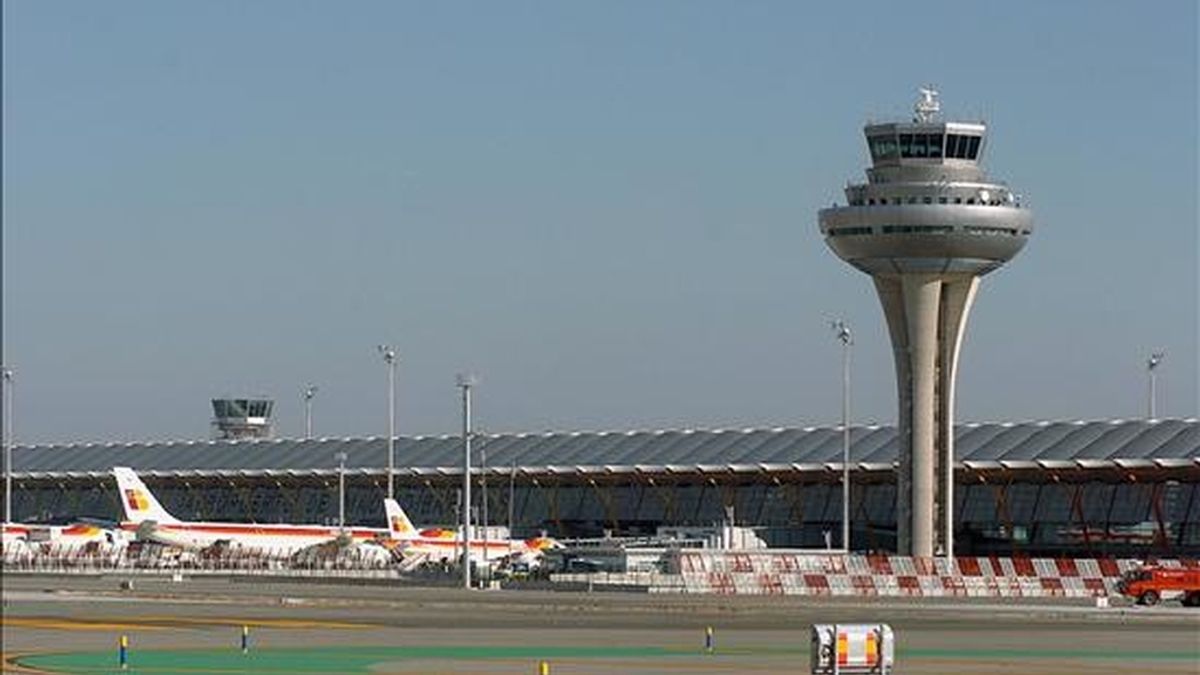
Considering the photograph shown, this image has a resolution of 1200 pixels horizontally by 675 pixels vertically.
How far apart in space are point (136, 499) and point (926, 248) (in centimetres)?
5646

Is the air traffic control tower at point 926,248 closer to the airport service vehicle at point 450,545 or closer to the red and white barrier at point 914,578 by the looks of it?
the airport service vehicle at point 450,545

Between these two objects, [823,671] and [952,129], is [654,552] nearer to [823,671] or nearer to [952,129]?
[952,129]

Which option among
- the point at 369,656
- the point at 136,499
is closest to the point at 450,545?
the point at 136,499

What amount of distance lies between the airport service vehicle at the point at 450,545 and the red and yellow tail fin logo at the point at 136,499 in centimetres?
1617

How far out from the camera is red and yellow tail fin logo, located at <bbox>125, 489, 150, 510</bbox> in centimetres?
17125

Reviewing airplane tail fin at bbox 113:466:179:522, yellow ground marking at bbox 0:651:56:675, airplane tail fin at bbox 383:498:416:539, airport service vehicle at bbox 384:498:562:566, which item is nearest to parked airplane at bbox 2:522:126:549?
airplane tail fin at bbox 113:466:179:522

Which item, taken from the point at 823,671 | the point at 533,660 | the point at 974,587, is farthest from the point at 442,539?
the point at 823,671

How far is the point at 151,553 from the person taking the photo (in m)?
165

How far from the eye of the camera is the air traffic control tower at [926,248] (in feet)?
492

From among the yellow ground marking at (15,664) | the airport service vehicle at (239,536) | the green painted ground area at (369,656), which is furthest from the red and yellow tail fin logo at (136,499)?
the yellow ground marking at (15,664)

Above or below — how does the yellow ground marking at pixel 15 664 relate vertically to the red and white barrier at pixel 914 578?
below

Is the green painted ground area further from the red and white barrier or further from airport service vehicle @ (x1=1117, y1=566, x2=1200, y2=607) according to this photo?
the red and white barrier

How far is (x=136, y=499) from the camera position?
172m

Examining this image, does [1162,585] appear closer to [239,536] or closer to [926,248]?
[926,248]
